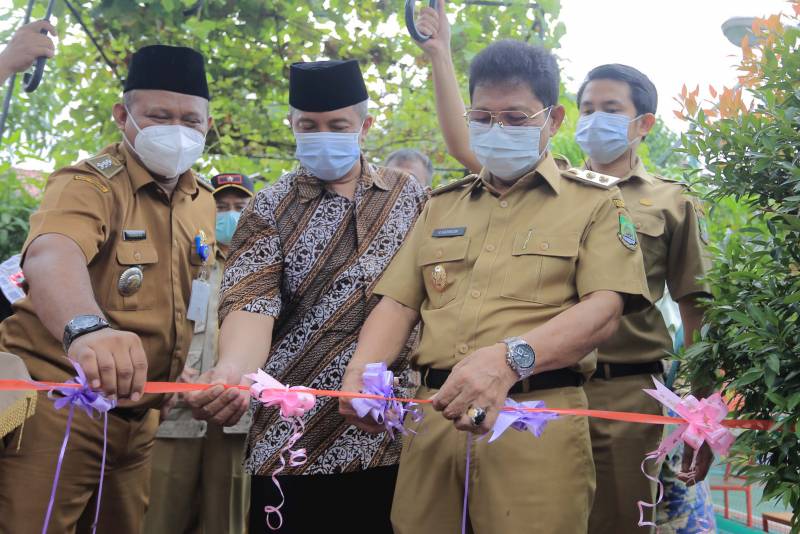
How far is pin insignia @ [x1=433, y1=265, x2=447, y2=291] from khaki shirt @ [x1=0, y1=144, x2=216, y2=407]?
1270 mm

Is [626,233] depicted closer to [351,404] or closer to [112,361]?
[351,404]

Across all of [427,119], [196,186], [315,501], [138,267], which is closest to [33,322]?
[138,267]

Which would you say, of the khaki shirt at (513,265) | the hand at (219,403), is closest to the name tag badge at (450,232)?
the khaki shirt at (513,265)

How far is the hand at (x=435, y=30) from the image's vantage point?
3.95 meters

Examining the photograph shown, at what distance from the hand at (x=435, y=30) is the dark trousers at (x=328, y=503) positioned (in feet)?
5.99

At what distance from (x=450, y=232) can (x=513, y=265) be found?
30 centimetres

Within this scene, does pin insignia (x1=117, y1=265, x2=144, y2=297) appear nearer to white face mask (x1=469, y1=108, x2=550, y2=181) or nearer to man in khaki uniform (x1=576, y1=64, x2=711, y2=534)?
white face mask (x1=469, y1=108, x2=550, y2=181)

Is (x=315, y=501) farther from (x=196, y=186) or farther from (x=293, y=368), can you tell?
(x=196, y=186)

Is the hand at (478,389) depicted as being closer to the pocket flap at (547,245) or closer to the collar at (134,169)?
the pocket flap at (547,245)

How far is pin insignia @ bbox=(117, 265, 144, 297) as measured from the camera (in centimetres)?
349

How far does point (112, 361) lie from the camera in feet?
8.50

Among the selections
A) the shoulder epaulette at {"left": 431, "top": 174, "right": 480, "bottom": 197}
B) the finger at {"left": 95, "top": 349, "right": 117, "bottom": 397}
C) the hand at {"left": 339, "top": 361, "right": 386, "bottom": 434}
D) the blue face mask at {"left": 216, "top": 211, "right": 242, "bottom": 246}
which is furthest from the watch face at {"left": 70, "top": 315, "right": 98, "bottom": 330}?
the blue face mask at {"left": 216, "top": 211, "right": 242, "bottom": 246}

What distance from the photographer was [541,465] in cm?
260

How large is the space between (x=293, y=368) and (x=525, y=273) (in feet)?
3.66
